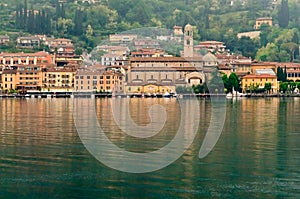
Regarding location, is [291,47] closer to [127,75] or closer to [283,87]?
[283,87]

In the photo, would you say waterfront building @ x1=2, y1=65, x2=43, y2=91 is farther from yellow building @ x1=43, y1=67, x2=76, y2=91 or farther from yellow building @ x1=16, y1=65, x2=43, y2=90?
yellow building @ x1=43, y1=67, x2=76, y2=91

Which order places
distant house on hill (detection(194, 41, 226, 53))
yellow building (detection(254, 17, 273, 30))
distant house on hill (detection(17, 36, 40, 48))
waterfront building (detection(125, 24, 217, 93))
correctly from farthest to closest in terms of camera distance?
1. yellow building (detection(254, 17, 273, 30))
2. distant house on hill (detection(17, 36, 40, 48))
3. distant house on hill (detection(194, 41, 226, 53))
4. waterfront building (detection(125, 24, 217, 93))

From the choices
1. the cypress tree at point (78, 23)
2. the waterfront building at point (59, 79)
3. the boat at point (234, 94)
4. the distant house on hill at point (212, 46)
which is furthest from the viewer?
the cypress tree at point (78, 23)

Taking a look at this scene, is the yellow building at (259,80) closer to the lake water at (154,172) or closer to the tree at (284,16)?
the tree at (284,16)

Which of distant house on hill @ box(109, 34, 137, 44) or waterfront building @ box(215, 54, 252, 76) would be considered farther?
distant house on hill @ box(109, 34, 137, 44)

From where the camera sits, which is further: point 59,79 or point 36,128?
point 59,79

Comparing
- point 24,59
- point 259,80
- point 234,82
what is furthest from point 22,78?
point 259,80

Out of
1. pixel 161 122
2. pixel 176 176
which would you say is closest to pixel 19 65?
pixel 161 122

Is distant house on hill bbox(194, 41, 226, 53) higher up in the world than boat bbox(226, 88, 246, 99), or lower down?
higher up

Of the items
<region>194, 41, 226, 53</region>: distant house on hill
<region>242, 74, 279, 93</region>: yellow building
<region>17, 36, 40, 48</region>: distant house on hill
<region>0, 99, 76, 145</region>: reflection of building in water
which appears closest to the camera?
<region>0, 99, 76, 145</region>: reflection of building in water

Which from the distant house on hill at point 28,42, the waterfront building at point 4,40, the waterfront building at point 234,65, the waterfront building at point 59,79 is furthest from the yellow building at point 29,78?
the waterfront building at point 4,40

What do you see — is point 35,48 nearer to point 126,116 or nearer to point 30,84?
point 30,84

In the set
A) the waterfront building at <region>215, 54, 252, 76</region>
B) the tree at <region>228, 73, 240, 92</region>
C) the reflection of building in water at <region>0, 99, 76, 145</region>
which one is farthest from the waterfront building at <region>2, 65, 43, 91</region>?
the reflection of building in water at <region>0, 99, 76, 145</region>

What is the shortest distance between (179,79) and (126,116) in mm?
23425
